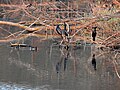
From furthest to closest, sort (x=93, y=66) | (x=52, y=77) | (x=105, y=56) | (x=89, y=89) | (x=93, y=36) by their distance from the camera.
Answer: (x=93, y=36) < (x=105, y=56) < (x=93, y=66) < (x=52, y=77) < (x=89, y=89)

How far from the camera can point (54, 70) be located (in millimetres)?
8289

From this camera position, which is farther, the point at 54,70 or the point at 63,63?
the point at 63,63

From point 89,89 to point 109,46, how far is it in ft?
10.8

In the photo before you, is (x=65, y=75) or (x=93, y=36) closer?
(x=65, y=75)

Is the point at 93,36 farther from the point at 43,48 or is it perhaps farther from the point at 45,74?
the point at 45,74

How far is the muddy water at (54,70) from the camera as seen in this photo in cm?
716

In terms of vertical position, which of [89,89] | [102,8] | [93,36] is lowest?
[89,89]

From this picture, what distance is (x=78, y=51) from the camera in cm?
1032

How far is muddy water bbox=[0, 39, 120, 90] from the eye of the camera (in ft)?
23.5

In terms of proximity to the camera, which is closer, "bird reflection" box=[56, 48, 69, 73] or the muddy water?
the muddy water

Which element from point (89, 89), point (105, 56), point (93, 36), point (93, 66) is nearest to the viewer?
point (89, 89)

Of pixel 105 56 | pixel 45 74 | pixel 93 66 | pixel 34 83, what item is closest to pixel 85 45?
pixel 105 56

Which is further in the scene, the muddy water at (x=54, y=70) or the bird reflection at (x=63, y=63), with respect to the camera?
the bird reflection at (x=63, y=63)

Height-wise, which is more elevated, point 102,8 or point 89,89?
Answer: point 102,8
